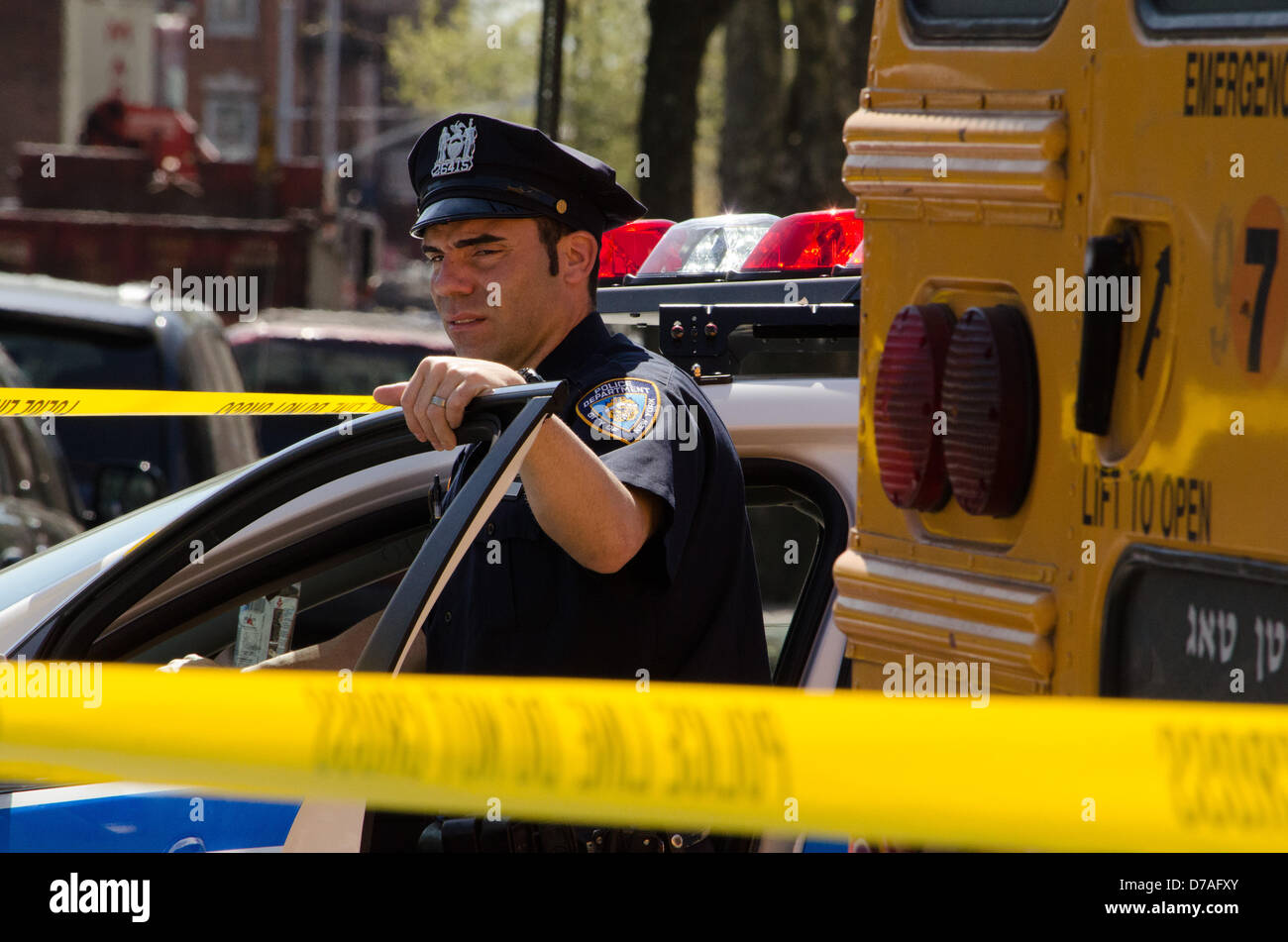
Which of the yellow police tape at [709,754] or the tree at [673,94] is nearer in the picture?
the yellow police tape at [709,754]

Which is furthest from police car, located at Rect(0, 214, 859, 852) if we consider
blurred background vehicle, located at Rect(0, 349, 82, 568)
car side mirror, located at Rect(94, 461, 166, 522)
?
blurred background vehicle, located at Rect(0, 349, 82, 568)

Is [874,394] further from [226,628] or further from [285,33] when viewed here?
[285,33]

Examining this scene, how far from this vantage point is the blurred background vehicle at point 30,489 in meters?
6.25

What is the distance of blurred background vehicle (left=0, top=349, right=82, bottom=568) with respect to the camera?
625 cm

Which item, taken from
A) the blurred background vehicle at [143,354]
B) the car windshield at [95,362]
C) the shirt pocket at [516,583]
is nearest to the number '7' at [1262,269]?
the shirt pocket at [516,583]

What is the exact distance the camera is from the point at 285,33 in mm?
43812

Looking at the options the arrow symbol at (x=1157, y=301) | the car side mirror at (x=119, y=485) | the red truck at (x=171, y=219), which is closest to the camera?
the arrow symbol at (x=1157, y=301)

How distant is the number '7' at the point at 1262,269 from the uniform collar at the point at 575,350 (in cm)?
109

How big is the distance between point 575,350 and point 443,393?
62cm

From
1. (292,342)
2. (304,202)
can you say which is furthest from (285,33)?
(292,342)

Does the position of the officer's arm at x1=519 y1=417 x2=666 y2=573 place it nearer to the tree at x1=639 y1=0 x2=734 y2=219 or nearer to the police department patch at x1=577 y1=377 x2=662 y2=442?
the police department patch at x1=577 y1=377 x2=662 y2=442

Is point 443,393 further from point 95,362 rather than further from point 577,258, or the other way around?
point 95,362

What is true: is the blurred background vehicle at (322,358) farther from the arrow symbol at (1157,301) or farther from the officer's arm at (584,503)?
the arrow symbol at (1157,301)
